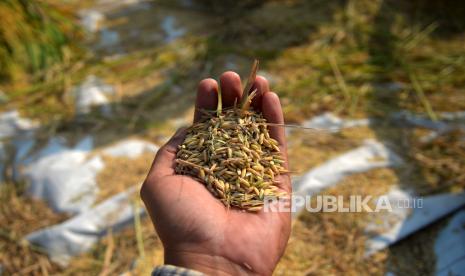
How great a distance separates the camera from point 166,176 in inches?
52.3

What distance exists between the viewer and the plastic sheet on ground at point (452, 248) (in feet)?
5.31

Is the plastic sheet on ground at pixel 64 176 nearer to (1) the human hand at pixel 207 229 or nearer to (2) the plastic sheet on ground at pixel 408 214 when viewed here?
(1) the human hand at pixel 207 229

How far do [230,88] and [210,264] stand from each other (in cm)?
70

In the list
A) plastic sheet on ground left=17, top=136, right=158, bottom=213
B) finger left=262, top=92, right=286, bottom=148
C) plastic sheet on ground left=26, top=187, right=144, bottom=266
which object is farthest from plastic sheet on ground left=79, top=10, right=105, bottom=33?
finger left=262, top=92, right=286, bottom=148

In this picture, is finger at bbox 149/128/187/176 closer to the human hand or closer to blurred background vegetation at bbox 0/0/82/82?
the human hand

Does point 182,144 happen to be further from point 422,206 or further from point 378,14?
point 378,14

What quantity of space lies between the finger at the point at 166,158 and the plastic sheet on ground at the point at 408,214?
3.16 feet

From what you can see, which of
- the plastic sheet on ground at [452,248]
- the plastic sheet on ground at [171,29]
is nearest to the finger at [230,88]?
the plastic sheet on ground at [452,248]

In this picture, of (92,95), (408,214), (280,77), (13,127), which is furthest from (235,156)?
(13,127)

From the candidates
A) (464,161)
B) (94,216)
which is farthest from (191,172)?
(464,161)

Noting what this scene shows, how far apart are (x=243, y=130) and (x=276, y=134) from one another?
0.15m

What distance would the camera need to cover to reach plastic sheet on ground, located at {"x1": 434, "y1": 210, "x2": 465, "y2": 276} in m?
1.62

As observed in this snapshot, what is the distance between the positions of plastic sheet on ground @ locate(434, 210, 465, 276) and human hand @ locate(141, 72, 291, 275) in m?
0.79

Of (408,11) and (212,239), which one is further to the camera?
(408,11)
